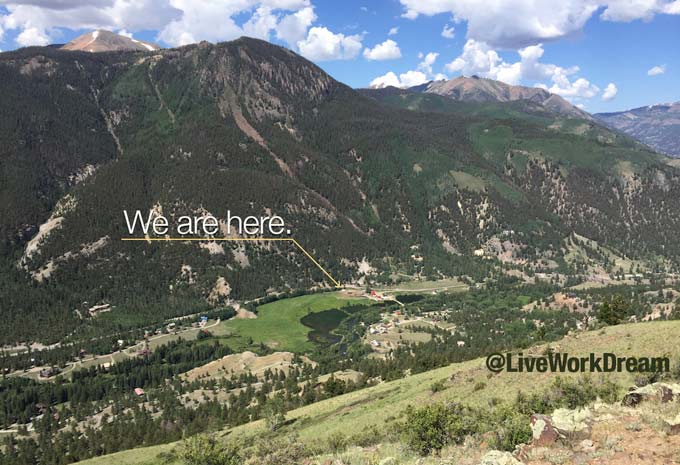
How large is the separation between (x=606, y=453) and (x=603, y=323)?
96.4 metres

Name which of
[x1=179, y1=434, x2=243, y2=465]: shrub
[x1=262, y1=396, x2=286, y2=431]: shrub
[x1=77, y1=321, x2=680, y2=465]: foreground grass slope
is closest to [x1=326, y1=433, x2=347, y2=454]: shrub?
[x1=77, y1=321, x2=680, y2=465]: foreground grass slope

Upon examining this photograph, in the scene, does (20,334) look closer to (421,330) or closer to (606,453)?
(421,330)

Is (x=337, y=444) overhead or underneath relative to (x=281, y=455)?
underneath

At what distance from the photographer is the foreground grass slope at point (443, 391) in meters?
66.9

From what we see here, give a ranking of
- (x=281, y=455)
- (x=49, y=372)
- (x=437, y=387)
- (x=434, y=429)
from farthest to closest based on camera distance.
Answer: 1. (x=49, y=372)
2. (x=437, y=387)
3. (x=281, y=455)
4. (x=434, y=429)

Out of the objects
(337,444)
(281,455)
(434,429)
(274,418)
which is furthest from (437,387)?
(281,455)

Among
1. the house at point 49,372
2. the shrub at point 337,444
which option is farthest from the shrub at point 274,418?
the house at point 49,372

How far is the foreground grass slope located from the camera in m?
66.9

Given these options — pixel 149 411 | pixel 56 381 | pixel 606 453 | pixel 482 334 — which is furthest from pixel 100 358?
pixel 606 453

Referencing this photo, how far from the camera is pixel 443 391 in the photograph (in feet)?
Result: 253

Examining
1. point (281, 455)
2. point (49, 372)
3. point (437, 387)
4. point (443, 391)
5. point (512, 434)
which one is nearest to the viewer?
point (512, 434)

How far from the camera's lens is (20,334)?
654 feet

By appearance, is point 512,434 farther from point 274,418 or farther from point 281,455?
point 274,418

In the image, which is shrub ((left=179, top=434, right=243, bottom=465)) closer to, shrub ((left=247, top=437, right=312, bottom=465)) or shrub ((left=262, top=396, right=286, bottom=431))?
shrub ((left=247, top=437, right=312, bottom=465))
